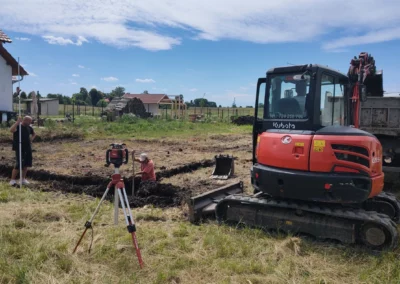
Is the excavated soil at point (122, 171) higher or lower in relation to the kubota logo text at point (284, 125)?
lower

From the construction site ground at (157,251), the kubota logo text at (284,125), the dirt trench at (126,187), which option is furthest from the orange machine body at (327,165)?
the dirt trench at (126,187)

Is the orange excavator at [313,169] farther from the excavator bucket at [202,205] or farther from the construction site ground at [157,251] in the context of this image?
the construction site ground at [157,251]

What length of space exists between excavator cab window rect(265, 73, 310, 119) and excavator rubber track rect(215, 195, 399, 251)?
1349 millimetres

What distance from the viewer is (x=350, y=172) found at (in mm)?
4953

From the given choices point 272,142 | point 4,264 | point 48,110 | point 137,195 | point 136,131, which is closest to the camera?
point 4,264

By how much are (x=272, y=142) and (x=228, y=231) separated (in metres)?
1.57

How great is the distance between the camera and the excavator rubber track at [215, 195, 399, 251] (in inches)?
195

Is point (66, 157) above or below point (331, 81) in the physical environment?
below

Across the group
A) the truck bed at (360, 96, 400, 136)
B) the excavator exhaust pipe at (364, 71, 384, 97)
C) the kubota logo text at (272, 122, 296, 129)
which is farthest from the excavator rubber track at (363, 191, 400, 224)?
the excavator exhaust pipe at (364, 71, 384, 97)

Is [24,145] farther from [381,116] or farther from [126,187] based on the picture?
[381,116]

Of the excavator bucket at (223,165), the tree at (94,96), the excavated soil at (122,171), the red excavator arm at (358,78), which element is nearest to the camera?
the red excavator arm at (358,78)

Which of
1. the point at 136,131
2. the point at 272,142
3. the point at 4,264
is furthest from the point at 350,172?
the point at 136,131

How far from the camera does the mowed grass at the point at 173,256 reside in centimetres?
421

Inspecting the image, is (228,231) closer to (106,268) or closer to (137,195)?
(106,268)
